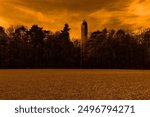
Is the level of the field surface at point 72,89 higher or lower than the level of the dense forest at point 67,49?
lower

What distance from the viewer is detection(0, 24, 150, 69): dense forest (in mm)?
69688

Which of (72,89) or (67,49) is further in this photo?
(67,49)

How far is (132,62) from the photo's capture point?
7706cm

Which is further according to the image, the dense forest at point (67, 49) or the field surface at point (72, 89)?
the dense forest at point (67, 49)

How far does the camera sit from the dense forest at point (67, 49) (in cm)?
6969

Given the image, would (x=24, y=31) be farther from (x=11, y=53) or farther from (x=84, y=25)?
(x=84, y=25)

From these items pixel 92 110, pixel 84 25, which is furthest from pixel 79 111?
pixel 84 25

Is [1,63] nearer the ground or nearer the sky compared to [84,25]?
nearer the ground

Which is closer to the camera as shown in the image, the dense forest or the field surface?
the field surface

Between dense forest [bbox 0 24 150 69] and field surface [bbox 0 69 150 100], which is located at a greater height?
dense forest [bbox 0 24 150 69]

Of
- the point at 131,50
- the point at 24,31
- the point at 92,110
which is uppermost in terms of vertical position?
the point at 24,31

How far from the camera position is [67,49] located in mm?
71625

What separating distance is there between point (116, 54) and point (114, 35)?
5.40 metres

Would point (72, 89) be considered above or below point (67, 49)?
below
